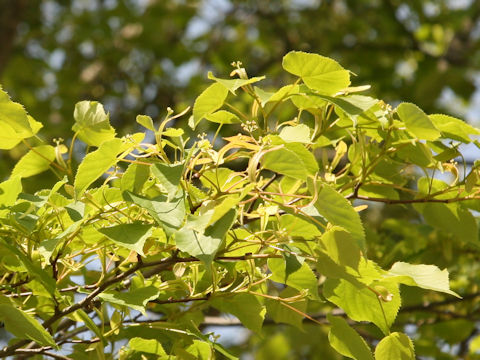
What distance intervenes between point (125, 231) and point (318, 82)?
12.5 inches

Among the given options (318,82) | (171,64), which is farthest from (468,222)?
(171,64)

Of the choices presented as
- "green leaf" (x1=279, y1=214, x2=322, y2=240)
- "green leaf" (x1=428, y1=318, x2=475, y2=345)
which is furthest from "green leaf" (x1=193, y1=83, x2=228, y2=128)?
"green leaf" (x1=428, y1=318, x2=475, y2=345)

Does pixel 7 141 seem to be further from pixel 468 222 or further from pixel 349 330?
pixel 468 222

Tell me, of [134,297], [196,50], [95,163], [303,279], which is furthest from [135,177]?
[196,50]

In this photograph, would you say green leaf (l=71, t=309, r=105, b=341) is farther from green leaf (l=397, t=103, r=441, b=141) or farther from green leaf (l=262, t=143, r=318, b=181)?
green leaf (l=397, t=103, r=441, b=141)

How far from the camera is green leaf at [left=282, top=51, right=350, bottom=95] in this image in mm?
862

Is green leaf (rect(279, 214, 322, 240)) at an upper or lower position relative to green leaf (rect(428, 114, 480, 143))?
lower

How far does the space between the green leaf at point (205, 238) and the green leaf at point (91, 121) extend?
0.28m

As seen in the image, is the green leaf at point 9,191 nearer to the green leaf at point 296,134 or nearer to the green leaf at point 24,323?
the green leaf at point 24,323

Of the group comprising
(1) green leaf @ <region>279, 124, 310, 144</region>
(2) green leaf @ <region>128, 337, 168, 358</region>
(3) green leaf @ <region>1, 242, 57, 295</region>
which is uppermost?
(1) green leaf @ <region>279, 124, 310, 144</region>

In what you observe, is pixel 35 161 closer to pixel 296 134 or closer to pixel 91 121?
pixel 91 121

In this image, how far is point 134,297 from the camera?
0.86m

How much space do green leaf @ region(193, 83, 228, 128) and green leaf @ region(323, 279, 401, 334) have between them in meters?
0.28

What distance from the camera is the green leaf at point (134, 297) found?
839 mm
